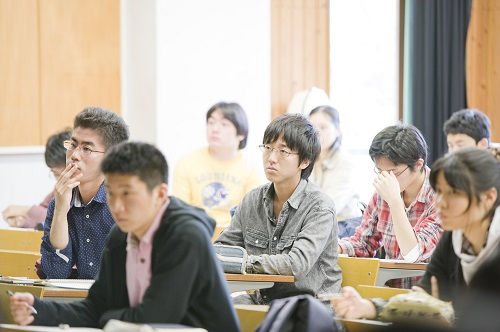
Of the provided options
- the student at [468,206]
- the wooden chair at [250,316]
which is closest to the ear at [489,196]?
the student at [468,206]

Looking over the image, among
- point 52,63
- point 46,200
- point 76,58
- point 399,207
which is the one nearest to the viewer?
point 399,207

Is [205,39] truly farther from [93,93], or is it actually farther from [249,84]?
[93,93]

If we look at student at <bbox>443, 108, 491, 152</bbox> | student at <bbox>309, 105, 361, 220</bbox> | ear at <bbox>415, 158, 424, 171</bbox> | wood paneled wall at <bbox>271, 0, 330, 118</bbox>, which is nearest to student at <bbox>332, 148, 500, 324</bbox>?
ear at <bbox>415, 158, 424, 171</bbox>

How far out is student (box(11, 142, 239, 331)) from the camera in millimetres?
2471

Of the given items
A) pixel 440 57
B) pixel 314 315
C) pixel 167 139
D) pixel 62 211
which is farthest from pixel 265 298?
pixel 440 57

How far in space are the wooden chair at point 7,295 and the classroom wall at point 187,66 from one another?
3701mm

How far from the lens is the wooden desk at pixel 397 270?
364cm

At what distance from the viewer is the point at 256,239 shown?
3709mm

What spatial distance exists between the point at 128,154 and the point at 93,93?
177 inches

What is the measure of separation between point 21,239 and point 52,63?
261 centimetres

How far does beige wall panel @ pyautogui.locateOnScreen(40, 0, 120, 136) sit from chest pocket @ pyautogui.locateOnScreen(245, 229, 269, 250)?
335 centimetres

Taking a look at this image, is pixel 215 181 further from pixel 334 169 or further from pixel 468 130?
pixel 468 130

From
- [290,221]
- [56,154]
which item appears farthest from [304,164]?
[56,154]

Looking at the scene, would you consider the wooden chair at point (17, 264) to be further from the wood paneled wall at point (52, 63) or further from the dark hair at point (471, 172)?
the wood paneled wall at point (52, 63)
